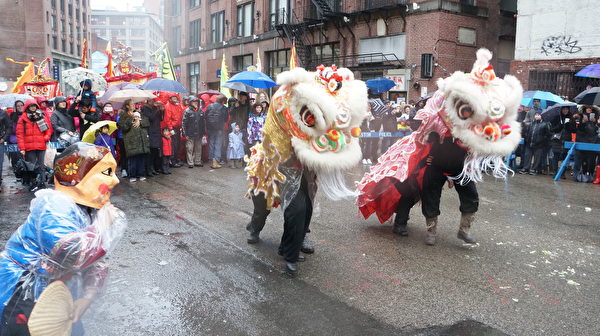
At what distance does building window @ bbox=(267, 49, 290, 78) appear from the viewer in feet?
100.0

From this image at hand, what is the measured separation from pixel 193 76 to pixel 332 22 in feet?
68.5

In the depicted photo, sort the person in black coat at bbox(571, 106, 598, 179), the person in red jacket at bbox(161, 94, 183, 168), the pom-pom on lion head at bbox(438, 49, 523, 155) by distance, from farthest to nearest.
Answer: the person in red jacket at bbox(161, 94, 183, 168), the person in black coat at bbox(571, 106, 598, 179), the pom-pom on lion head at bbox(438, 49, 523, 155)

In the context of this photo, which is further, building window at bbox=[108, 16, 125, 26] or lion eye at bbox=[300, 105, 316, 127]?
building window at bbox=[108, 16, 125, 26]

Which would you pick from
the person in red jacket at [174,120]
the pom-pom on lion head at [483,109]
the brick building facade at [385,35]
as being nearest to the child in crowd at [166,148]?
the person in red jacket at [174,120]

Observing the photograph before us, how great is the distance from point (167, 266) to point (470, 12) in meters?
20.7

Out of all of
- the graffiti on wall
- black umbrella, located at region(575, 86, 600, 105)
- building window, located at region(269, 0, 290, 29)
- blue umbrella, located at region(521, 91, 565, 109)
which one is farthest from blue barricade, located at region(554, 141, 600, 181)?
building window, located at region(269, 0, 290, 29)

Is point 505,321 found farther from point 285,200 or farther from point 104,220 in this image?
point 104,220

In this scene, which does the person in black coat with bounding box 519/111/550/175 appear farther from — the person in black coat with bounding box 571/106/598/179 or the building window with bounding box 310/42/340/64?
the building window with bounding box 310/42/340/64

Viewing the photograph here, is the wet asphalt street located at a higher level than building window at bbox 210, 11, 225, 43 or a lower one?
lower

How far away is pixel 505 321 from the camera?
3.73 meters

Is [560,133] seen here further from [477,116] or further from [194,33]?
[194,33]

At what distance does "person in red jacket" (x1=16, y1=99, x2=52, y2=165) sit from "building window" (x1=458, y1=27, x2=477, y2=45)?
18.1 metres

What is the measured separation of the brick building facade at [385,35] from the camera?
821 inches

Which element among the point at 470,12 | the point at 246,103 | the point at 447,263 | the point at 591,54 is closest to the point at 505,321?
the point at 447,263
